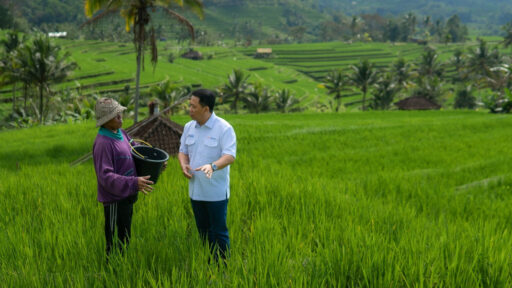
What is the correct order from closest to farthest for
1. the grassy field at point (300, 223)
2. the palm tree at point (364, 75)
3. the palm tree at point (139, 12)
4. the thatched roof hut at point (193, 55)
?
the grassy field at point (300, 223), the palm tree at point (139, 12), the palm tree at point (364, 75), the thatched roof hut at point (193, 55)

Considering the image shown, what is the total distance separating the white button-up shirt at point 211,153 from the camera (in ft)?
9.96

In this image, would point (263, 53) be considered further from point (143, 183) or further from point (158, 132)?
point (143, 183)

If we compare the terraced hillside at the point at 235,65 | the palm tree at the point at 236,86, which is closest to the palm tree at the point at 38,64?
the palm tree at the point at 236,86

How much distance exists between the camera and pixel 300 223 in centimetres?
385

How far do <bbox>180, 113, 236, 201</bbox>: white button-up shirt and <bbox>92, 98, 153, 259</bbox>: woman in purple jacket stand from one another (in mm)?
418

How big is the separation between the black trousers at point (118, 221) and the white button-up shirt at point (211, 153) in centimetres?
54

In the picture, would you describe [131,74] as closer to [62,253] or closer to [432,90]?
[432,90]

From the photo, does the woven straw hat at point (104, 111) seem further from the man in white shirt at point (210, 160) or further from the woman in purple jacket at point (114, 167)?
the man in white shirt at point (210, 160)

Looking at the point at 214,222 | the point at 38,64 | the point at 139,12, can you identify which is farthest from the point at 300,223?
the point at 38,64

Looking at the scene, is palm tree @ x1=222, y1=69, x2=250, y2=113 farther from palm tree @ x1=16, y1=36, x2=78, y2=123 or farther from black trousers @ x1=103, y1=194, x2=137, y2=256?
black trousers @ x1=103, y1=194, x2=137, y2=256

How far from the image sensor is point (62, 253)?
304 centimetres

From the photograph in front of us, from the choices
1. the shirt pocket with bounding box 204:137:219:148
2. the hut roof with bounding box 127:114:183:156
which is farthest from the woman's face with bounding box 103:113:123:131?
the hut roof with bounding box 127:114:183:156

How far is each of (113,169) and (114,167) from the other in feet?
0.19

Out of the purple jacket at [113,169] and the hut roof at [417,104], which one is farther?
the hut roof at [417,104]
